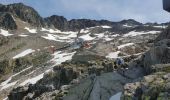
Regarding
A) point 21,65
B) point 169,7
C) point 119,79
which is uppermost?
point 169,7

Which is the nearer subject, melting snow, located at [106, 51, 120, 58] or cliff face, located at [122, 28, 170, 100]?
cliff face, located at [122, 28, 170, 100]

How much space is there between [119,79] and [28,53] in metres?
115

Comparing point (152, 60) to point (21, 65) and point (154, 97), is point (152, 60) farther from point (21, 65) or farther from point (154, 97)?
point (21, 65)

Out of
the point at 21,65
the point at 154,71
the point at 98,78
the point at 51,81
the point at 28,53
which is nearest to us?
the point at 154,71

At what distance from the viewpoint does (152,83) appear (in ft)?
96.0

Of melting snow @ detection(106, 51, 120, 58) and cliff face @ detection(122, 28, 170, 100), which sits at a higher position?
cliff face @ detection(122, 28, 170, 100)

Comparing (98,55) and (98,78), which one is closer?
(98,78)

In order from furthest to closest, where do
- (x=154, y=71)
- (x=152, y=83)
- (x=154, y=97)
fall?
1. (x=154, y=71)
2. (x=152, y=83)
3. (x=154, y=97)

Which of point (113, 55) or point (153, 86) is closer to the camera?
point (153, 86)

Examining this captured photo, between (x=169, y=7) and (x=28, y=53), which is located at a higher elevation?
(x=169, y=7)

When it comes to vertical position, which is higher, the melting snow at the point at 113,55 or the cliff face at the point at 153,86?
the cliff face at the point at 153,86

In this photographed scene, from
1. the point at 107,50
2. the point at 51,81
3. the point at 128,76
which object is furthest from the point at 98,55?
the point at 128,76

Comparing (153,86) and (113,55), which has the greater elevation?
(153,86)

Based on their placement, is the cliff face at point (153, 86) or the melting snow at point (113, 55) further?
the melting snow at point (113, 55)
